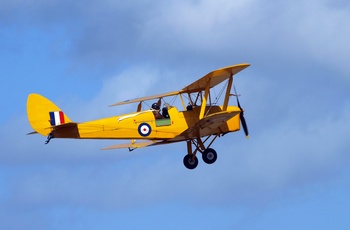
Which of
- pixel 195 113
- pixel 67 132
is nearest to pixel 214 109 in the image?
pixel 195 113

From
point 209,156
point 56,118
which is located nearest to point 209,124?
point 209,156

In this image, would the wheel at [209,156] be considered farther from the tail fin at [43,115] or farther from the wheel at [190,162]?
the tail fin at [43,115]

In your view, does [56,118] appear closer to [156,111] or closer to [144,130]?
[144,130]

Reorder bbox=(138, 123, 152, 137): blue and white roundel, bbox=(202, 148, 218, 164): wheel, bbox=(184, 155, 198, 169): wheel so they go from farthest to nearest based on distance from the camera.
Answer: bbox=(184, 155, 198, 169): wheel < bbox=(202, 148, 218, 164): wheel < bbox=(138, 123, 152, 137): blue and white roundel

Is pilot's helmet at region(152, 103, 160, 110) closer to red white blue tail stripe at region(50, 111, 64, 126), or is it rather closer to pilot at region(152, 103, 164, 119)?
pilot at region(152, 103, 164, 119)

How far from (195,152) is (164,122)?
1.71 metres

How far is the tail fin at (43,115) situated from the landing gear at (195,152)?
166 inches

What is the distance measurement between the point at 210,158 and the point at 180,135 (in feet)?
4.22

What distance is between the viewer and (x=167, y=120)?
6366 cm

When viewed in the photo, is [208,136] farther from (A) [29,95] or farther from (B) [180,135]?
(A) [29,95]

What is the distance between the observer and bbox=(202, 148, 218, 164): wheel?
6400 cm

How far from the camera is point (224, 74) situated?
63.2 metres

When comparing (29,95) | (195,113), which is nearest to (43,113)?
(29,95)

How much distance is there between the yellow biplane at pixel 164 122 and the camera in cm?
6294
